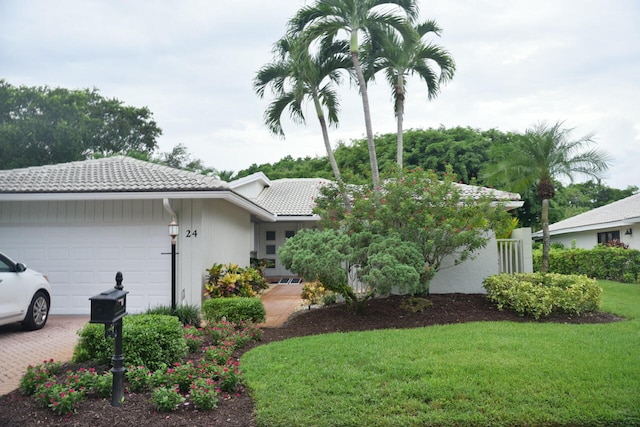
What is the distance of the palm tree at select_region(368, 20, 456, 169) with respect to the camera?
468 inches

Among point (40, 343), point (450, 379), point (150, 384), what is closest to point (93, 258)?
point (40, 343)

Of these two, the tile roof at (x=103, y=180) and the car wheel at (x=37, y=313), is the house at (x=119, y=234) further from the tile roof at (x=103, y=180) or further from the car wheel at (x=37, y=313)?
the car wheel at (x=37, y=313)

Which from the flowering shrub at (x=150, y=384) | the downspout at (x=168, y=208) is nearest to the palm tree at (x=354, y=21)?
the downspout at (x=168, y=208)

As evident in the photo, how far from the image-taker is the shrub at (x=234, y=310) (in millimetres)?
8750

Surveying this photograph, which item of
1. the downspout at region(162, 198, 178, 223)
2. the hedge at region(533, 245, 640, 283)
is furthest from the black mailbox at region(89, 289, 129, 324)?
the hedge at region(533, 245, 640, 283)

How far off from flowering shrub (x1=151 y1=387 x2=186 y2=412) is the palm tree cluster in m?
6.48

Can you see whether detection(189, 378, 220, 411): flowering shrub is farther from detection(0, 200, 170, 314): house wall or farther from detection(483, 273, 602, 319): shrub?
detection(483, 273, 602, 319): shrub

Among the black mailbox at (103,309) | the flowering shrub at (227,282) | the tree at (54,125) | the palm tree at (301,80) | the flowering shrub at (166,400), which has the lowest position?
the flowering shrub at (166,400)

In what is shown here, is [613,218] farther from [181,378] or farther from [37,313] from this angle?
[37,313]

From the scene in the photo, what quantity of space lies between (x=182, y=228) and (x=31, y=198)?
128 inches

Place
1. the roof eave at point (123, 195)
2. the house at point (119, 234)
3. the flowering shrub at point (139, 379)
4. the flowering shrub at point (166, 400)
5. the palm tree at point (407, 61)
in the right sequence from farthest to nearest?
the palm tree at point (407, 61) < the house at point (119, 234) < the roof eave at point (123, 195) < the flowering shrub at point (139, 379) < the flowering shrub at point (166, 400)

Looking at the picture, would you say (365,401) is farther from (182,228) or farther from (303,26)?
(303,26)

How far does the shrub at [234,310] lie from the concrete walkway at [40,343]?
475mm

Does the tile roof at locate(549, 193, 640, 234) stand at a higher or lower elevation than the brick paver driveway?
higher
